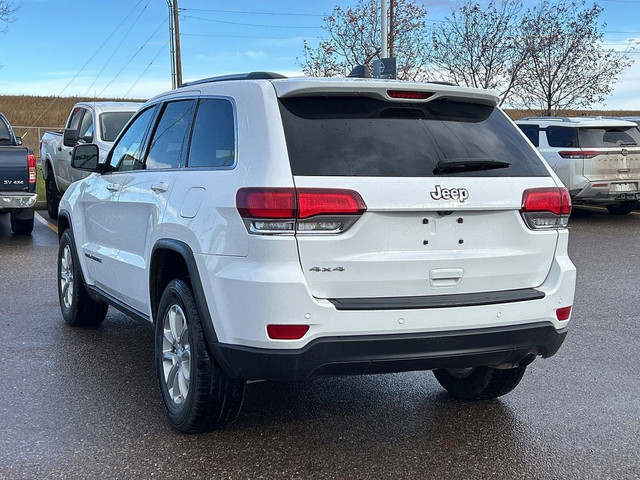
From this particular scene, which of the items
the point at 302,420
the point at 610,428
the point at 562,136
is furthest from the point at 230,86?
the point at 562,136

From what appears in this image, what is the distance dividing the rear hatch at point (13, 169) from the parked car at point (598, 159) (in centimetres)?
892

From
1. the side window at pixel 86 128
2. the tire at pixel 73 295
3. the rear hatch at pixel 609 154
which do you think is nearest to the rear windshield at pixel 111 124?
the side window at pixel 86 128

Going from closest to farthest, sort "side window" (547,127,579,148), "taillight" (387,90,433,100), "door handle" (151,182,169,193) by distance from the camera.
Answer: "taillight" (387,90,433,100) < "door handle" (151,182,169,193) < "side window" (547,127,579,148)

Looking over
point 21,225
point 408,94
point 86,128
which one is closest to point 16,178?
point 21,225

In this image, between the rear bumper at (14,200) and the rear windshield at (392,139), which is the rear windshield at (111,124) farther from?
the rear windshield at (392,139)

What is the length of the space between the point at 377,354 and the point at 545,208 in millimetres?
1156

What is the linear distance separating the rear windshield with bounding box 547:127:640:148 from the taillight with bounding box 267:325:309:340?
40.8 ft

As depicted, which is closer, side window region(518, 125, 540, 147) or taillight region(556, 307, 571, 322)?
taillight region(556, 307, 571, 322)

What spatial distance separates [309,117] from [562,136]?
12346mm

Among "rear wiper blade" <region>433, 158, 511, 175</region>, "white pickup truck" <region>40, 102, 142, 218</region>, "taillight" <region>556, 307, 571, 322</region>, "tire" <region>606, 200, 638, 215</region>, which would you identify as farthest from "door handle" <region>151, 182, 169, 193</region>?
"tire" <region>606, 200, 638, 215</region>

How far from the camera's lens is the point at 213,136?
4.33 metres

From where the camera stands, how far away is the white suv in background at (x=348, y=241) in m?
3.65

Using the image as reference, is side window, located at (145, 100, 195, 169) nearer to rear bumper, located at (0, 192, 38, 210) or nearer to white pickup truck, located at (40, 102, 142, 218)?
rear bumper, located at (0, 192, 38, 210)

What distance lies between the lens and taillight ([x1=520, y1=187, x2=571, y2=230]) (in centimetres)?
407
